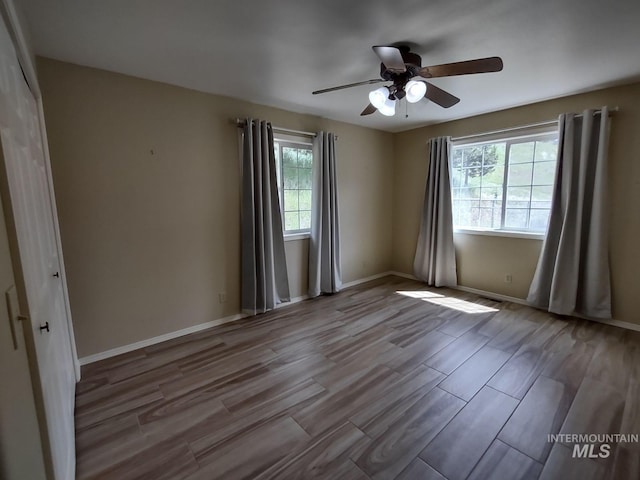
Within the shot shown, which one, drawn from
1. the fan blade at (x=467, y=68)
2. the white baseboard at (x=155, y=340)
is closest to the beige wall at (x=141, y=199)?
the white baseboard at (x=155, y=340)

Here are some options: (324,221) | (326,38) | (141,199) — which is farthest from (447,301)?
(141,199)

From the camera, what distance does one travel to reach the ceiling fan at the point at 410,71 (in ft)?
5.69

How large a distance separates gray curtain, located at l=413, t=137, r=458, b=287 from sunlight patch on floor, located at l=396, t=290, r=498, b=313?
0.39 meters

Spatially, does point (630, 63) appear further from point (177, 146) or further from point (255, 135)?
point (177, 146)

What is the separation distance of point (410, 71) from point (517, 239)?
267cm

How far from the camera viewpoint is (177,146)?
275 cm

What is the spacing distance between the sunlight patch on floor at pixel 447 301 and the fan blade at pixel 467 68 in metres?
2.60

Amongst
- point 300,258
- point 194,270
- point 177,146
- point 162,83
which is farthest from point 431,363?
point 162,83

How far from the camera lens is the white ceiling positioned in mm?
1618

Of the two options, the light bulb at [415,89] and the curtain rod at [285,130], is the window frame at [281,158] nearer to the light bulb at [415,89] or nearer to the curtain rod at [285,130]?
the curtain rod at [285,130]

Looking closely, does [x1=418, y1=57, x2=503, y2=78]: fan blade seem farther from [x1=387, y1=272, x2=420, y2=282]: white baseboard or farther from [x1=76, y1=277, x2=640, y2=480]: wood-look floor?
[x1=387, y1=272, x2=420, y2=282]: white baseboard

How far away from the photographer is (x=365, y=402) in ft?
6.37

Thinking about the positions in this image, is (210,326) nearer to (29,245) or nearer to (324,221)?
(324,221)

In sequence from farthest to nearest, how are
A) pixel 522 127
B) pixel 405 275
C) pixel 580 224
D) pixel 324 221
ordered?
1. pixel 405 275
2. pixel 324 221
3. pixel 522 127
4. pixel 580 224
